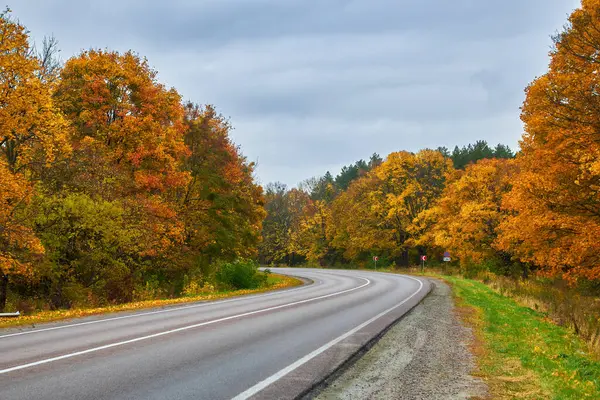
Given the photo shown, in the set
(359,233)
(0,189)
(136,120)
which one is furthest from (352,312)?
(359,233)

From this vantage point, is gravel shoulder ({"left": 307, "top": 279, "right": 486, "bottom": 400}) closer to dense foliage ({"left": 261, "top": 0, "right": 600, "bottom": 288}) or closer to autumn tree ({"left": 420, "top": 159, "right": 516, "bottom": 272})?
dense foliage ({"left": 261, "top": 0, "right": 600, "bottom": 288})

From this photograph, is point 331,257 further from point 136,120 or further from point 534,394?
point 534,394

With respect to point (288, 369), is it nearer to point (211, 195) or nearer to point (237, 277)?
point (237, 277)

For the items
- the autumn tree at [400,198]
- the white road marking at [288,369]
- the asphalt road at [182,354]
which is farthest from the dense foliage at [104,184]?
the autumn tree at [400,198]

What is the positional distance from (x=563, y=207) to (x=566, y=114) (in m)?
3.25

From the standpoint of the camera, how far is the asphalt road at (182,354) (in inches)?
237

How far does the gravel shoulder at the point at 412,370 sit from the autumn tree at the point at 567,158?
706 cm

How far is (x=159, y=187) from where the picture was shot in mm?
26203

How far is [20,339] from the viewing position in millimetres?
9648

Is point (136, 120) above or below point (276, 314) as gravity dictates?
above

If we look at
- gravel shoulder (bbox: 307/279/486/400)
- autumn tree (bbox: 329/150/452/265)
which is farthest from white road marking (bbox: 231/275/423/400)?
autumn tree (bbox: 329/150/452/265)

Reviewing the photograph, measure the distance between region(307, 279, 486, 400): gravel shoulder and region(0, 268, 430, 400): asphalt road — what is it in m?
0.35

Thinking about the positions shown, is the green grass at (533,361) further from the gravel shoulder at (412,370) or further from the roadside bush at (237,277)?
the roadside bush at (237,277)

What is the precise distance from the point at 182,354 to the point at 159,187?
63.3 ft
